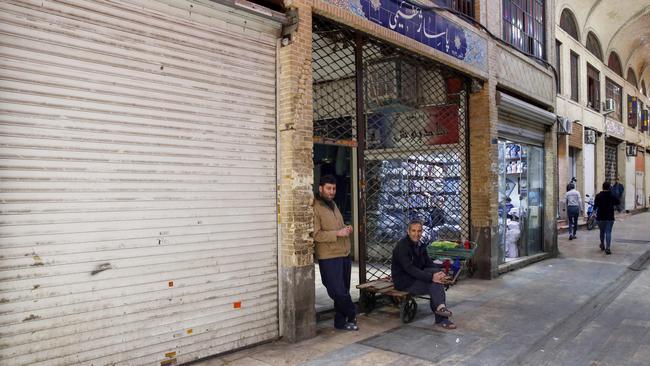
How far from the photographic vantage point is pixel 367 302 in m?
6.70

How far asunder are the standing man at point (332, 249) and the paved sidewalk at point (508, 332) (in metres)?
0.28

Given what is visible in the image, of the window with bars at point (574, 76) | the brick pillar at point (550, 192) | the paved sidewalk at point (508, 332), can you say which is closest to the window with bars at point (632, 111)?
the window with bars at point (574, 76)

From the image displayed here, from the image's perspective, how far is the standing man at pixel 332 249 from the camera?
5.68 m

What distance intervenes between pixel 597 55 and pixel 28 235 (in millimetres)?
24127

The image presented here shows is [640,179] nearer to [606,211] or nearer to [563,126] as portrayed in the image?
[563,126]

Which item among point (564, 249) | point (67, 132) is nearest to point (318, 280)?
point (67, 132)

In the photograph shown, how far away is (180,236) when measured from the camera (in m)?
4.61

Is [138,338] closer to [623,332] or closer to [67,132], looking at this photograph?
[67,132]

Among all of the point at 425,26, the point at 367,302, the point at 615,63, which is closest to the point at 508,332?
the point at 367,302

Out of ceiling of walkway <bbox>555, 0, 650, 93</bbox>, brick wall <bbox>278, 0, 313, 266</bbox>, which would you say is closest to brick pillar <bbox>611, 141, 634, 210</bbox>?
ceiling of walkway <bbox>555, 0, 650, 93</bbox>

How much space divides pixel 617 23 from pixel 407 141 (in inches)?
686

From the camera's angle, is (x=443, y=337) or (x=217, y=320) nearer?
(x=217, y=320)

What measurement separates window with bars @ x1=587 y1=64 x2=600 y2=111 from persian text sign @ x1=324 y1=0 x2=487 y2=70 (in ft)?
46.3

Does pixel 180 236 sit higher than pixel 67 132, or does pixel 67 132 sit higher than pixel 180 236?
pixel 67 132
